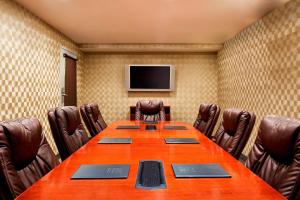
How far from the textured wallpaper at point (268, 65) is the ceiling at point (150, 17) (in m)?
0.20

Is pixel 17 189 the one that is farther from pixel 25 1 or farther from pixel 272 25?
pixel 272 25

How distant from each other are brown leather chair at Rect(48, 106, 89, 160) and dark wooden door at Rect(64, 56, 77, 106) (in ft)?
9.82

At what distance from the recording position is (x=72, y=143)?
204cm

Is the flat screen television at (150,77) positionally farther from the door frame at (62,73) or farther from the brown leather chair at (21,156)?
the brown leather chair at (21,156)

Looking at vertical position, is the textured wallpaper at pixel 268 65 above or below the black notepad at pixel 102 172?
above

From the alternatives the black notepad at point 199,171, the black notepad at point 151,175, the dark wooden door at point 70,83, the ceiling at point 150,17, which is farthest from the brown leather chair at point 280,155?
the dark wooden door at point 70,83

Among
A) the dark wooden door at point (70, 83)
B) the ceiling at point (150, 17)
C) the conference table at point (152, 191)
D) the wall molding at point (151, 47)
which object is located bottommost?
the conference table at point (152, 191)

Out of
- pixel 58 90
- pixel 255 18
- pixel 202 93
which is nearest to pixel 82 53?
pixel 58 90

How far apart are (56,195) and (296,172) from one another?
42.1 inches

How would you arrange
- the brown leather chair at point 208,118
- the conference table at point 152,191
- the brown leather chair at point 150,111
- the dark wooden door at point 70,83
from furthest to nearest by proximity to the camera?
1. the dark wooden door at point 70,83
2. the brown leather chair at point 150,111
3. the brown leather chair at point 208,118
4. the conference table at point 152,191

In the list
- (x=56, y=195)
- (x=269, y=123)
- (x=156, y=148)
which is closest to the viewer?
(x=56, y=195)

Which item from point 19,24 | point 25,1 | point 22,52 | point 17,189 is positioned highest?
point 25,1

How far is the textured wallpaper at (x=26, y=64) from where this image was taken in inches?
122

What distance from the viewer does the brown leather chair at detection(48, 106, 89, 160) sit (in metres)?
1.89
